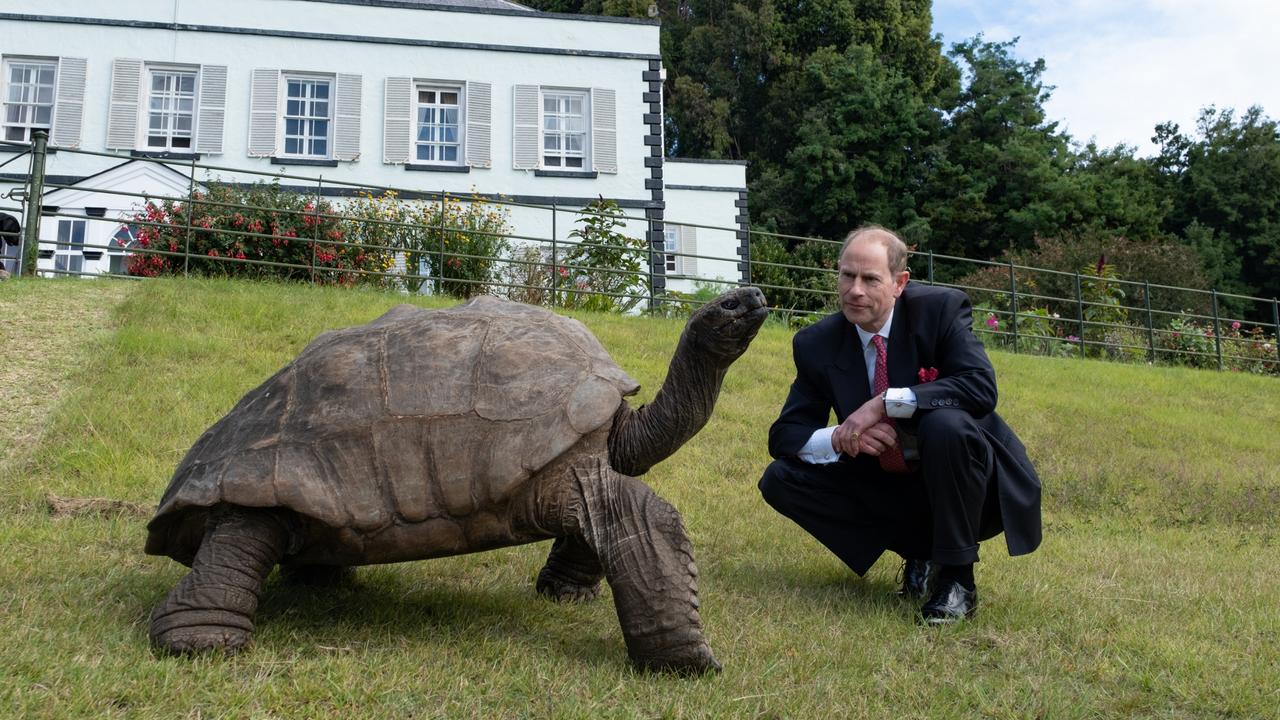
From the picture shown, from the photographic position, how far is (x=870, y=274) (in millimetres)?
4250

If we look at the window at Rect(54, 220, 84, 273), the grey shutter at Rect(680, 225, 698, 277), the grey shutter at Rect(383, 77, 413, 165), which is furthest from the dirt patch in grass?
the grey shutter at Rect(680, 225, 698, 277)

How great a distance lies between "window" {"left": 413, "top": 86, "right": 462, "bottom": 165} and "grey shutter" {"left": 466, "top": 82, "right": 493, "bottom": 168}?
0.96 ft

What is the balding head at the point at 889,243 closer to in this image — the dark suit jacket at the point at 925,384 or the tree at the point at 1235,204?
the dark suit jacket at the point at 925,384

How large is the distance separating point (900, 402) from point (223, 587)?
2597mm

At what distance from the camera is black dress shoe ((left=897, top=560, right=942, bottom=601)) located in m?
4.57

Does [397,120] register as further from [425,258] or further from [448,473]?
[448,473]

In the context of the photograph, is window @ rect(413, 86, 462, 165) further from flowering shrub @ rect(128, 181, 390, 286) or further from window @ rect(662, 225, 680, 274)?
flowering shrub @ rect(128, 181, 390, 286)

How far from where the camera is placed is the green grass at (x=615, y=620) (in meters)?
3.05

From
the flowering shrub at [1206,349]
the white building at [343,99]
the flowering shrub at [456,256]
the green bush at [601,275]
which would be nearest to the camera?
the flowering shrub at [456,256]

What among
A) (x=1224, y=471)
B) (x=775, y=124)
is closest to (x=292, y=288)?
(x=1224, y=471)

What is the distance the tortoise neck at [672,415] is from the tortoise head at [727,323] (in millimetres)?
46

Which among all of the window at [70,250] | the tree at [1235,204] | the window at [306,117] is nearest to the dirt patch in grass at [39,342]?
the window at [70,250]

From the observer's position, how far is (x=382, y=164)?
1886 cm

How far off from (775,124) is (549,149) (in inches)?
830
